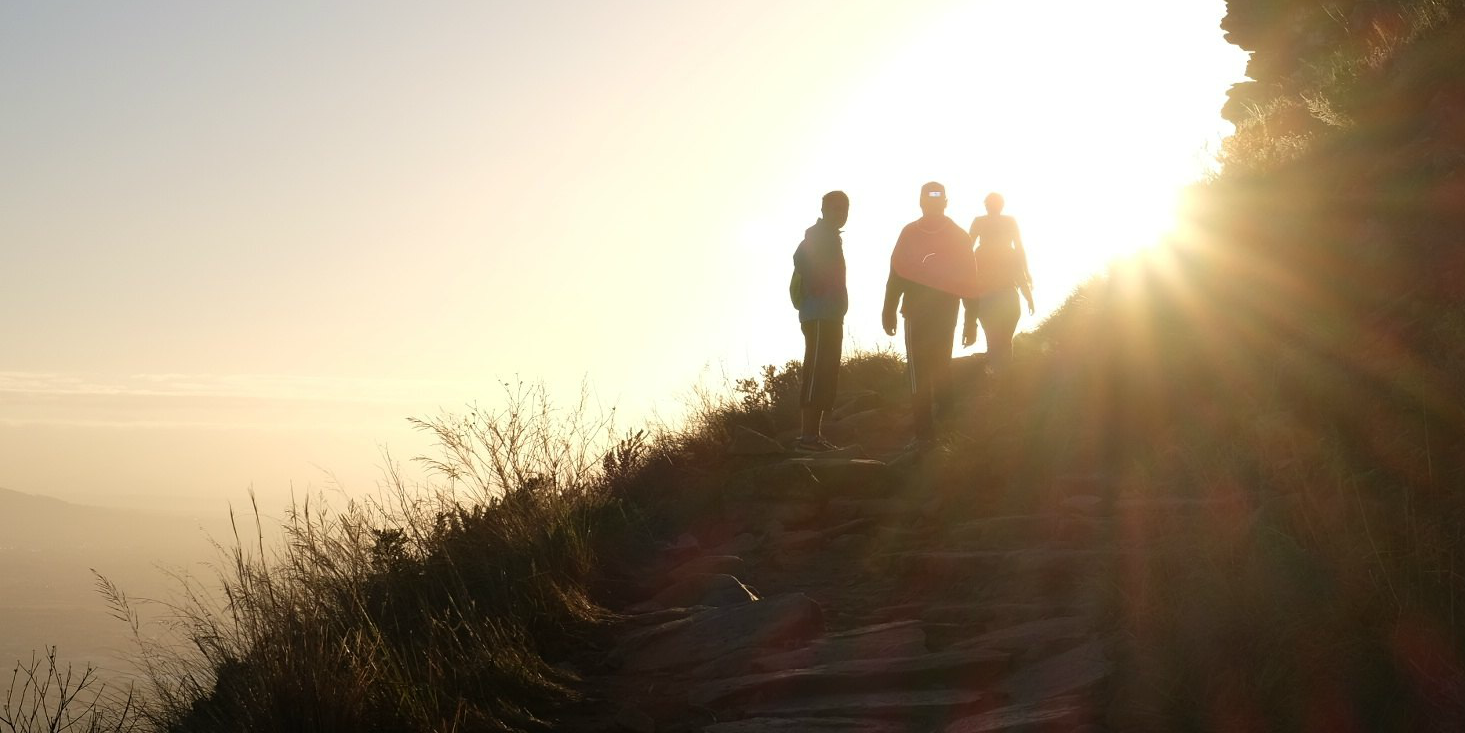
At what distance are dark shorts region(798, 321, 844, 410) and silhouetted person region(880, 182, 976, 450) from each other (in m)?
0.63

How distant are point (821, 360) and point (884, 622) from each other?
4919mm

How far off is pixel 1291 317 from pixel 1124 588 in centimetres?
409

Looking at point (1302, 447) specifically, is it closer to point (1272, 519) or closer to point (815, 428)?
point (1272, 519)

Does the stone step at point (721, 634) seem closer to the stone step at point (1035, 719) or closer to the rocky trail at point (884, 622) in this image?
the rocky trail at point (884, 622)

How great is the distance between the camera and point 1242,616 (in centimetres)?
416

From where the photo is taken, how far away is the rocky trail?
14.6 feet

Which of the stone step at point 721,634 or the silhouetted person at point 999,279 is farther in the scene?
the silhouetted person at point 999,279

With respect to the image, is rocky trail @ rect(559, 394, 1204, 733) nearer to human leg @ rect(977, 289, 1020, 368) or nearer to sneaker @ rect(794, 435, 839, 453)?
sneaker @ rect(794, 435, 839, 453)

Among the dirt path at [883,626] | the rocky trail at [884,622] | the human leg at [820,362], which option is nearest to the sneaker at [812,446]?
the human leg at [820,362]

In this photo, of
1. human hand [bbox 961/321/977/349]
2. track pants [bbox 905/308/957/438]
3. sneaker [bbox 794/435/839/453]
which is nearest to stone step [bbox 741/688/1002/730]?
track pants [bbox 905/308/957/438]

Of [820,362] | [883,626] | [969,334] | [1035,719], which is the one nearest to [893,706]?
[1035,719]

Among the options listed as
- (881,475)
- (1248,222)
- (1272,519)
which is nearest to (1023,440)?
(881,475)

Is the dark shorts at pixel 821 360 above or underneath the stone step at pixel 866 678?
above

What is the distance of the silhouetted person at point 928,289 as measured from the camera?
9.95 metres
